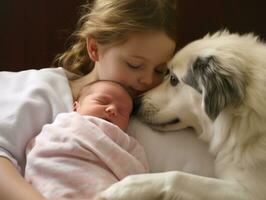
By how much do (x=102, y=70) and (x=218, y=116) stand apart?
50 centimetres

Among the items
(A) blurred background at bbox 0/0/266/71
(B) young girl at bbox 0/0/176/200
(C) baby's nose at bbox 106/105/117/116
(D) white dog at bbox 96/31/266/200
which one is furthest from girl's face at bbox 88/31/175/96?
(A) blurred background at bbox 0/0/266/71

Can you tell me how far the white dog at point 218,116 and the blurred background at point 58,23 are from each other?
30.9 inches

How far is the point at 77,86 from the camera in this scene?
1834mm

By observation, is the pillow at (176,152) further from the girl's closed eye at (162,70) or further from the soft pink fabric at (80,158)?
the girl's closed eye at (162,70)

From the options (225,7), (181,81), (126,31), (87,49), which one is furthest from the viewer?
(225,7)

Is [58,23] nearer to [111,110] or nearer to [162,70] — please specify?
[162,70]

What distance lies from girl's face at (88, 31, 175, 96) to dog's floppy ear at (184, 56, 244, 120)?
0.28 metres

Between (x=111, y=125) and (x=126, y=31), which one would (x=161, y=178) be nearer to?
(x=111, y=125)

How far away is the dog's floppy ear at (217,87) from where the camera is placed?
1429 millimetres

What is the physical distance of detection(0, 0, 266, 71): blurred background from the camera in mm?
2412

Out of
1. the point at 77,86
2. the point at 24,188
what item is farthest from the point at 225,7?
the point at 24,188

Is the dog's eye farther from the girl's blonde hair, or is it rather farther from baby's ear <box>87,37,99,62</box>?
baby's ear <box>87,37,99,62</box>

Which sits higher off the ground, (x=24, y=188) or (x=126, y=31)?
(x=126, y=31)

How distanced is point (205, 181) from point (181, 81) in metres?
0.39
